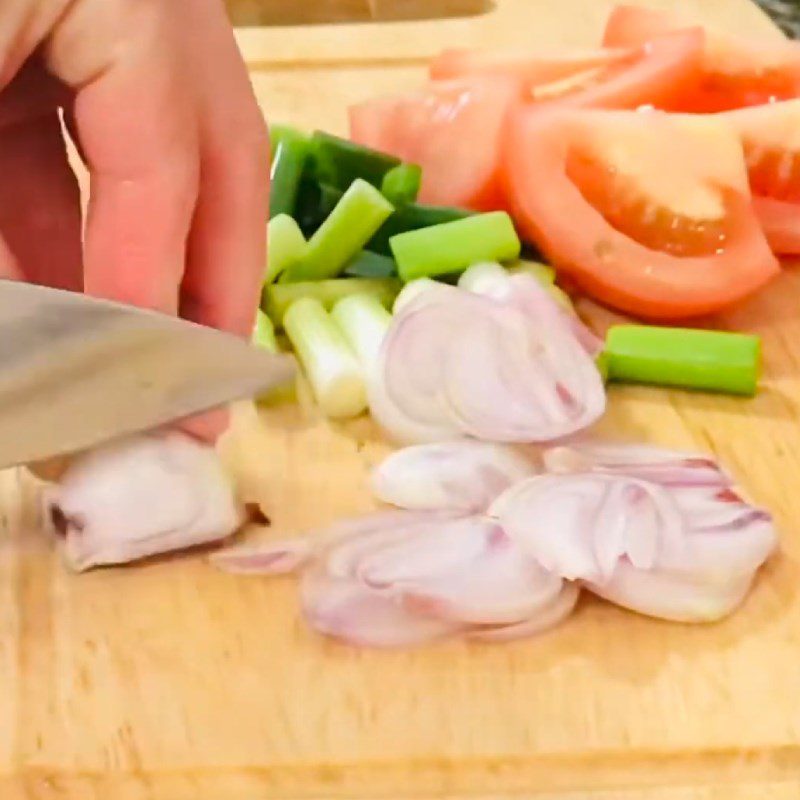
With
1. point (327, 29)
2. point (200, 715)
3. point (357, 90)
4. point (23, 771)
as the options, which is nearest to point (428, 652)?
point (200, 715)

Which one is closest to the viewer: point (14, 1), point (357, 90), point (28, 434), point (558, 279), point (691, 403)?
point (14, 1)

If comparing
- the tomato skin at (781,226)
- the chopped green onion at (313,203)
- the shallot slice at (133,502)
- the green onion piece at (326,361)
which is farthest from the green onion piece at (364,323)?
the tomato skin at (781,226)

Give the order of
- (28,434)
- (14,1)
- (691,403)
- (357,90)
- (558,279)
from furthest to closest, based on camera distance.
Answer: (357,90)
(558,279)
(691,403)
(28,434)
(14,1)

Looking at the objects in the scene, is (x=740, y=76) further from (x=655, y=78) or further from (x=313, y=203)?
(x=313, y=203)

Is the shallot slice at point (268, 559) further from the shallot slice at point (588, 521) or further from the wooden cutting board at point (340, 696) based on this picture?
the shallot slice at point (588, 521)

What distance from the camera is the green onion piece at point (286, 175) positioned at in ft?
4.18

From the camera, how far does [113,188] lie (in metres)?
0.85

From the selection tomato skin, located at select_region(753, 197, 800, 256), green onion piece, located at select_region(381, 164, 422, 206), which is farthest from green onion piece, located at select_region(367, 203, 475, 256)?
tomato skin, located at select_region(753, 197, 800, 256)

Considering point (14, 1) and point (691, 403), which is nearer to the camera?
point (14, 1)

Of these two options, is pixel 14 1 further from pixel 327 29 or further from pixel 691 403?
pixel 327 29

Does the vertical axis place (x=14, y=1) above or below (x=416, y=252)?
above

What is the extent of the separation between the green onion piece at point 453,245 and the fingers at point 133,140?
37 centimetres

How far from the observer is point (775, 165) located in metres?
1.33

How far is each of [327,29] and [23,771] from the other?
3.61 feet
